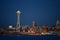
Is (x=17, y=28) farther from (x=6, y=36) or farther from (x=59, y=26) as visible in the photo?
(x=59, y=26)

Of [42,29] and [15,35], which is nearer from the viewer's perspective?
[42,29]

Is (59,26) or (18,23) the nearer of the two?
(18,23)

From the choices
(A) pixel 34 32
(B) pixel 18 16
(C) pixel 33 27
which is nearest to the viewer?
(B) pixel 18 16

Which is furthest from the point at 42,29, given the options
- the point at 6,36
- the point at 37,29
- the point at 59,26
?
the point at 6,36

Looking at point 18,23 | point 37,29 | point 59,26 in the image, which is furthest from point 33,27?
point 59,26

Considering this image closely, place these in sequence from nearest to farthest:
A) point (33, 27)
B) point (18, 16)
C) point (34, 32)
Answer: point (18, 16) → point (33, 27) → point (34, 32)

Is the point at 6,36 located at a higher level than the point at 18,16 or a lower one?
lower

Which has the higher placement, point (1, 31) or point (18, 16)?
point (18, 16)

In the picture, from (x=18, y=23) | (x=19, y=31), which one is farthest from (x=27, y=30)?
(x=18, y=23)

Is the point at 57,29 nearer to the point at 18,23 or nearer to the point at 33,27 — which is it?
the point at 33,27
